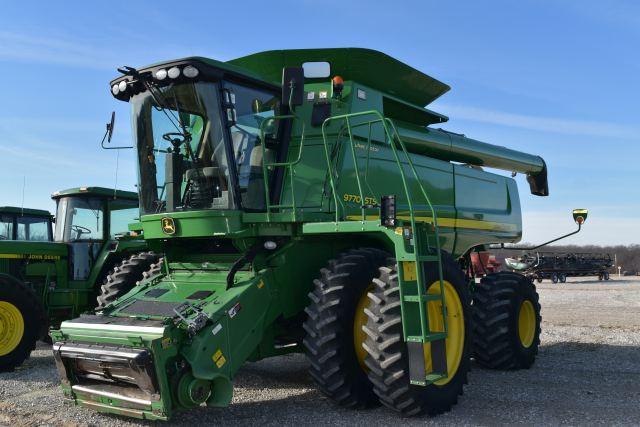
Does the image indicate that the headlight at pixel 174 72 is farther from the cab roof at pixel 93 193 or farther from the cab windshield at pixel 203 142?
the cab roof at pixel 93 193

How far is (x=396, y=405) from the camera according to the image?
521 centimetres

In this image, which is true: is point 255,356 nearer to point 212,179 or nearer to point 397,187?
point 212,179

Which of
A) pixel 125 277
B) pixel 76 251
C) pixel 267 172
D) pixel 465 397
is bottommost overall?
pixel 465 397

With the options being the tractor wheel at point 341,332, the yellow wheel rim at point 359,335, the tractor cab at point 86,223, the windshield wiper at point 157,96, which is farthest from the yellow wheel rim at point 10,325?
the yellow wheel rim at point 359,335

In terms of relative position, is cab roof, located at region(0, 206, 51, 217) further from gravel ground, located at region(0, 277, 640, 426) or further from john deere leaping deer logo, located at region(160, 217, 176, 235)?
john deere leaping deer logo, located at region(160, 217, 176, 235)

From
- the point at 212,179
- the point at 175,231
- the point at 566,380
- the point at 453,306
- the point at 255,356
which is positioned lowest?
the point at 566,380

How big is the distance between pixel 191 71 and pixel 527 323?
18.8 ft

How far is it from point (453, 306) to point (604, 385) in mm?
2432

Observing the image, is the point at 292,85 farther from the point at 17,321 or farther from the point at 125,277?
the point at 17,321

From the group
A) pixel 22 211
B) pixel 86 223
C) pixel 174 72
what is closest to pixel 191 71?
pixel 174 72

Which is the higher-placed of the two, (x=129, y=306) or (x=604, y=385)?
(x=129, y=306)

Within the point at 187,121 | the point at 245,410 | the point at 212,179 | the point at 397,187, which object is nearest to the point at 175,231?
the point at 212,179

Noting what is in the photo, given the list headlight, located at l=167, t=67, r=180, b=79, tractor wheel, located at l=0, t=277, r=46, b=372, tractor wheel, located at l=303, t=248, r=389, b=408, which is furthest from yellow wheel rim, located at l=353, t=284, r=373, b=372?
tractor wheel, located at l=0, t=277, r=46, b=372

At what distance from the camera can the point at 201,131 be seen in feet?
19.4
